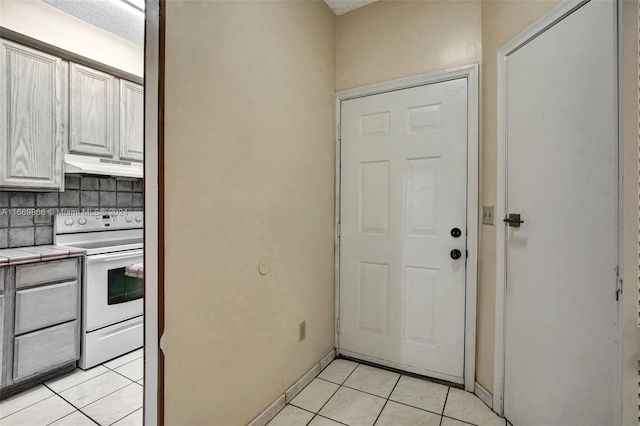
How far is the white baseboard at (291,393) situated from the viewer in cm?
170

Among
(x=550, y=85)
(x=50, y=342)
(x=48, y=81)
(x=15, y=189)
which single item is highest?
(x=48, y=81)

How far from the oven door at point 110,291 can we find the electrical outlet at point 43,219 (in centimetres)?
57

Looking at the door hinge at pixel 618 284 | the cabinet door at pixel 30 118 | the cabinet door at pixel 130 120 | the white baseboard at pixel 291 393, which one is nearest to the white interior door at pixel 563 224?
the door hinge at pixel 618 284

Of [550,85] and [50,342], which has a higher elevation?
[550,85]

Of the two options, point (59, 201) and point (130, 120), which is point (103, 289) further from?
point (130, 120)

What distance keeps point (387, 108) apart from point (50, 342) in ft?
9.92

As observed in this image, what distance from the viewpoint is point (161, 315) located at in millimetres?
1183

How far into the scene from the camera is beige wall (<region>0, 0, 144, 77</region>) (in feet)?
7.05

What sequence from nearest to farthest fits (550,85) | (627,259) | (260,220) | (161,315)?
(627,259), (161,315), (550,85), (260,220)

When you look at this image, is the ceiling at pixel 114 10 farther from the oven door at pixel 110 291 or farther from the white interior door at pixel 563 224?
the oven door at pixel 110 291

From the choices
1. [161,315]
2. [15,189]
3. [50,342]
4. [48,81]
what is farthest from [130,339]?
[48,81]

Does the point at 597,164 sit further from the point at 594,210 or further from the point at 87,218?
the point at 87,218

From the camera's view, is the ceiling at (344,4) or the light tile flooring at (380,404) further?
the ceiling at (344,4)

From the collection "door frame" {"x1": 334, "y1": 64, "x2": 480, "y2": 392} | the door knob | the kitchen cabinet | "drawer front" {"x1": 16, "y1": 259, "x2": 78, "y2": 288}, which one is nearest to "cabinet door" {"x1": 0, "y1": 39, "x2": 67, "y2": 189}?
the kitchen cabinet
